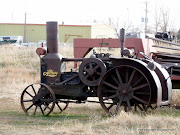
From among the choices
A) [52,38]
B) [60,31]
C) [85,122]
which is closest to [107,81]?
[85,122]

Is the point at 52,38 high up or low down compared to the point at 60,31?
down

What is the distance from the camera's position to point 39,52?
970 cm

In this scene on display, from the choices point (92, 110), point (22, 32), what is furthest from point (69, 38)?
point (92, 110)

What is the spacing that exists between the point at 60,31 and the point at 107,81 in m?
42.6

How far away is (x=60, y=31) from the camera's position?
168ft

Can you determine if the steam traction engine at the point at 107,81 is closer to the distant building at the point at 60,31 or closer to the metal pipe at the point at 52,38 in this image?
the metal pipe at the point at 52,38

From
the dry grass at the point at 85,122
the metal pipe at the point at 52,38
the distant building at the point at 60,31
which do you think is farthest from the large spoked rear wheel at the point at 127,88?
the distant building at the point at 60,31

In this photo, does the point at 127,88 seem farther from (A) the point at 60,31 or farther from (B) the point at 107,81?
(A) the point at 60,31

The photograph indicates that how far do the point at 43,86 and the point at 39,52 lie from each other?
864 mm

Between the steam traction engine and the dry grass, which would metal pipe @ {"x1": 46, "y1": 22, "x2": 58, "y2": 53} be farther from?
the dry grass

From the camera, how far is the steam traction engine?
27.9 feet

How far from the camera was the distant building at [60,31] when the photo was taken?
51031mm

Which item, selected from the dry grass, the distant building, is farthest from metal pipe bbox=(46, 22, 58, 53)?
the distant building

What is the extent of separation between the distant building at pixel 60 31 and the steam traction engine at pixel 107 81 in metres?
→ 40.0
